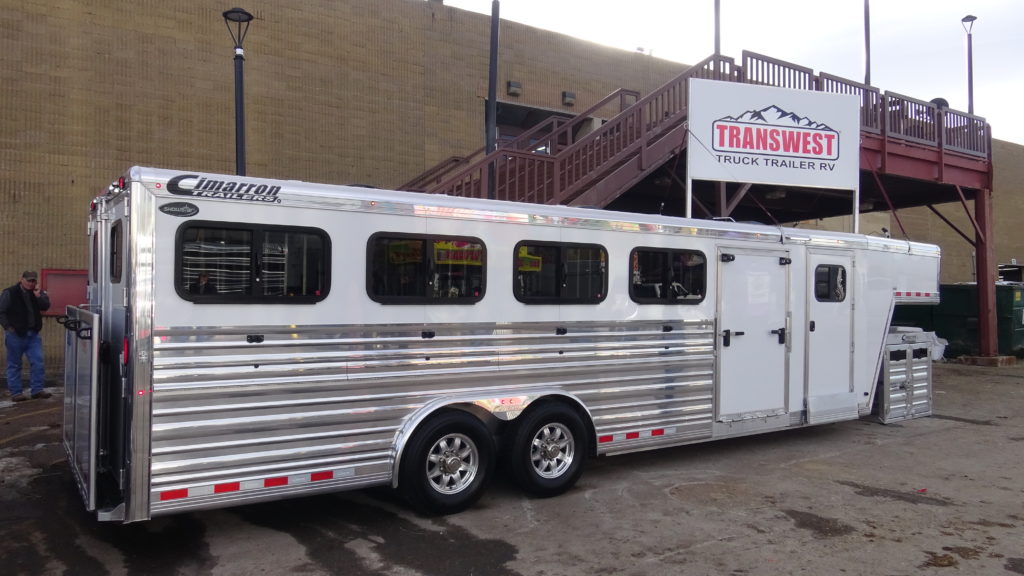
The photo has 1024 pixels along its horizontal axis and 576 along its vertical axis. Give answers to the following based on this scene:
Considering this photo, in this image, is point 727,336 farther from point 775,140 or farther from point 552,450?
point 775,140

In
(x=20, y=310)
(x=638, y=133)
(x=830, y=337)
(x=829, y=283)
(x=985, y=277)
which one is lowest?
(x=830, y=337)

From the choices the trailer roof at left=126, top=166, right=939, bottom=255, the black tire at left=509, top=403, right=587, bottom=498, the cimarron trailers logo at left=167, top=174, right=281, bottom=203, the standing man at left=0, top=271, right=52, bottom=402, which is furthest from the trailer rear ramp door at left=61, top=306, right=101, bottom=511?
the standing man at left=0, top=271, right=52, bottom=402

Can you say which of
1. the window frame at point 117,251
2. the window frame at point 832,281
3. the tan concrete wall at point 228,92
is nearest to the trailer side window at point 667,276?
the window frame at point 832,281

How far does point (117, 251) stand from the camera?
16.6 ft

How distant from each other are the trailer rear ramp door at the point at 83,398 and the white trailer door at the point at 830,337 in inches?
271

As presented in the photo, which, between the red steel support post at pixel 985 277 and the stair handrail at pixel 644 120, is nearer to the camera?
the stair handrail at pixel 644 120

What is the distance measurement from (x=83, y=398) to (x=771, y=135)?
8371 mm

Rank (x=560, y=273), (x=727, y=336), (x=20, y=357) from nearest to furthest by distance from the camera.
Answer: (x=560, y=273), (x=727, y=336), (x=20, y=357)

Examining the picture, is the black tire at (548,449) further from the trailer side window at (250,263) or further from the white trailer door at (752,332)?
the trailer side window at (250,263)

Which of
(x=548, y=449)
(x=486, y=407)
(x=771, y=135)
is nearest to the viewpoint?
(x=486, y=407)

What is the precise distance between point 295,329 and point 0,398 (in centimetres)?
805

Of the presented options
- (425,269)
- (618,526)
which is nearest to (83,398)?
(425,269)

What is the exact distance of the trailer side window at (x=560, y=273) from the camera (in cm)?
612

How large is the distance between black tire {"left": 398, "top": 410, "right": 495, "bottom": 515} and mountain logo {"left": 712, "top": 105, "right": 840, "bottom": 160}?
219 inches
